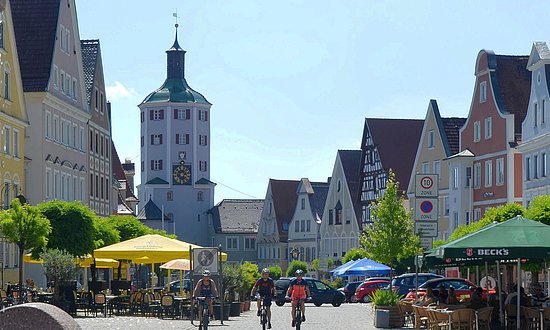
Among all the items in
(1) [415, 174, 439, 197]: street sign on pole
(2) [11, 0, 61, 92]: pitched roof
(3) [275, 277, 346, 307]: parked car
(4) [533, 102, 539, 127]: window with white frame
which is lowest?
(3) [275, 277, 346, 307]: parked car

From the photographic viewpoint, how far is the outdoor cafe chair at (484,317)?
28.0m

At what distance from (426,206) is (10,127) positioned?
26.0 meters

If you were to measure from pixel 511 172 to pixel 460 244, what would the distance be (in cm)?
4347

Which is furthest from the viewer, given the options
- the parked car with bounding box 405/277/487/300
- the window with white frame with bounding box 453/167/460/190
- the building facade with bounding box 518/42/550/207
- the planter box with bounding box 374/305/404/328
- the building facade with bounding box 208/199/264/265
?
the building facade with bounding box 208/199/264/265

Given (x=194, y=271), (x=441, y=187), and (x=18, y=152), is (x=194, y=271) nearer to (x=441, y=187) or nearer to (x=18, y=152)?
(x=18, y=152)

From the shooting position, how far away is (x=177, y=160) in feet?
515

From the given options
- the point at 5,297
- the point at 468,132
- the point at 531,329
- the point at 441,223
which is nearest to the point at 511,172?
the point at 468,132

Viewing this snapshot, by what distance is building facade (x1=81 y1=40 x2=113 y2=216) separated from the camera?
7531 cm

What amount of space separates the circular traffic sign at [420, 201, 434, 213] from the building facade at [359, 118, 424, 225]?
208 feet

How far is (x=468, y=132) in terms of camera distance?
75.1m

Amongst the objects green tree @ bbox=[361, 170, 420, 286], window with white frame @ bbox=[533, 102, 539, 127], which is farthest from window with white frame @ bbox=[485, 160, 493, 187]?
green tree @ bbox=[361, 170, 420, 286]

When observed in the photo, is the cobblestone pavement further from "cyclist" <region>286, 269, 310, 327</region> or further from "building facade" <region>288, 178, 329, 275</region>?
"building facade" <region>288, 178, 329, 275</region>

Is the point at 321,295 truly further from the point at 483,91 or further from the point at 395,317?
the point at 395,317

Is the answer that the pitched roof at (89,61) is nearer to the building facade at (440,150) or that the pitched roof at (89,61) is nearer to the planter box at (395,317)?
the building facade at (440,150)
